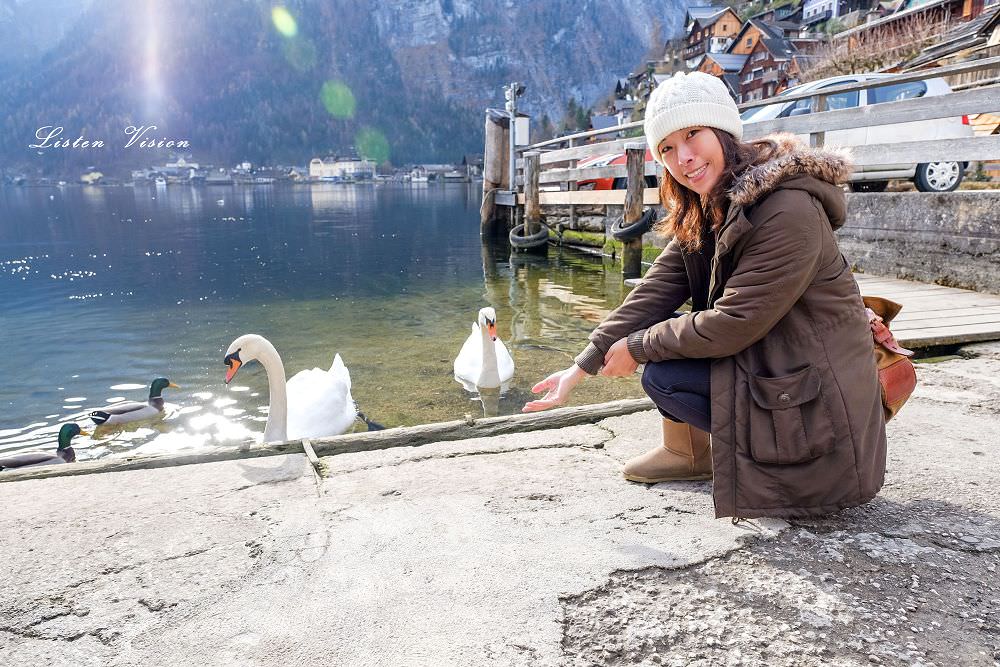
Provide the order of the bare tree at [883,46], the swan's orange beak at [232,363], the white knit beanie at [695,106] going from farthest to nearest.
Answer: the bare tree at [883,46]
the swan's orange beak at [232,363]
the white knit beanie at [695,106]

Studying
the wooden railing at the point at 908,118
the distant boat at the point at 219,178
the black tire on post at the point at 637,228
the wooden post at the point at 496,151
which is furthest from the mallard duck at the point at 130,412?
the distant boat at the point at 219,178

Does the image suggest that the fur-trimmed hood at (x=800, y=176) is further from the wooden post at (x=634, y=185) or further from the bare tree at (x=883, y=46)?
the bare tree at (x=883, y=46)

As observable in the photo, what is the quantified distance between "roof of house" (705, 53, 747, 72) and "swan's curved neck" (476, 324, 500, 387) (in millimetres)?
58899

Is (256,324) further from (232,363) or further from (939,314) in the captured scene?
(939,314)

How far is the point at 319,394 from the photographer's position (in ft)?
19.6

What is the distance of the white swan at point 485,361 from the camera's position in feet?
23.1

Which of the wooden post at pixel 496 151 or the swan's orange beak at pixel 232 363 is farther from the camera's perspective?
the wooden post at pixel 496 151

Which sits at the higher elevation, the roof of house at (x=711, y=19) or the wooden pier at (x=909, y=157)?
the roof of house at (x=711, y=19)

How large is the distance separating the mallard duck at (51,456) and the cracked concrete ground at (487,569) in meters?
3.11

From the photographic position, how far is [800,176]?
215cm

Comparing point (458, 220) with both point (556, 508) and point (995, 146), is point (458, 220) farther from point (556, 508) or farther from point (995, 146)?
point (556, 508)

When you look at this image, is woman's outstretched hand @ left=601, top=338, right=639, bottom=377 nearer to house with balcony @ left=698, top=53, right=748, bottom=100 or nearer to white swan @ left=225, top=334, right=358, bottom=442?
white swan @ left=225, top=334, right=358, bottom=442

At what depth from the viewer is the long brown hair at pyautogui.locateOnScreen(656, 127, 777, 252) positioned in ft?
7.59

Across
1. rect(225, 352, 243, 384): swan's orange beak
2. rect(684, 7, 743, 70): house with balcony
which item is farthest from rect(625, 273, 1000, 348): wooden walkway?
rect(684, 7, 743, 70): house with balcony
